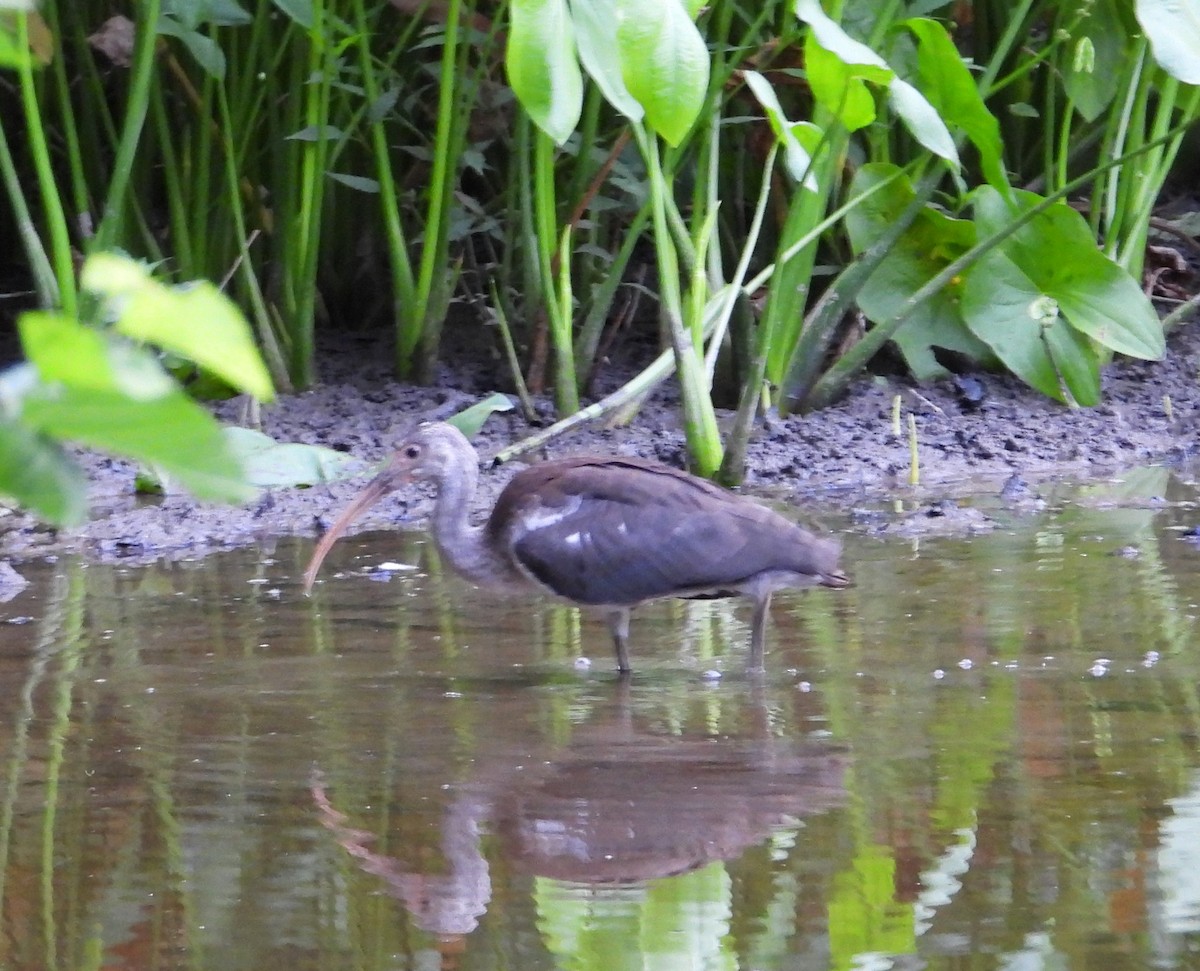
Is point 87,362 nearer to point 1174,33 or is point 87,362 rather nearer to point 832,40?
point 832,40

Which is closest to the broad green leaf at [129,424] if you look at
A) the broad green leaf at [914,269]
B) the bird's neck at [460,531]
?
the bird's neck at [460,531]

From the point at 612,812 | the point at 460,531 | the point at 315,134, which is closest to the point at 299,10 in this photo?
the point at 315,134

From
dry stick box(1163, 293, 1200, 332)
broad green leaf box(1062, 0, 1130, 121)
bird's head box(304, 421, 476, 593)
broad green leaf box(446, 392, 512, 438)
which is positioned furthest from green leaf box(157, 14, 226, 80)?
dry stick box(1163, 293, 1200, 332)

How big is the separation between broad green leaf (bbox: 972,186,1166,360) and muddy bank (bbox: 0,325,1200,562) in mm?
480

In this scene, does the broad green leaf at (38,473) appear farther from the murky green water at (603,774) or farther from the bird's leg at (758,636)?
the bird's leg at (758,636)

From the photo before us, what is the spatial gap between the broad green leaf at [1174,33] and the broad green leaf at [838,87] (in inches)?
33.9

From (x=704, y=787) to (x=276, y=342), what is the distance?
422 cm

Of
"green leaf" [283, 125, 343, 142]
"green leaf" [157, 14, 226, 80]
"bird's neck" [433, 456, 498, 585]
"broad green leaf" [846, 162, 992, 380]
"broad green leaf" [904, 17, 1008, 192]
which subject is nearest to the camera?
"bird's neck" [433, 456, 498, 585]

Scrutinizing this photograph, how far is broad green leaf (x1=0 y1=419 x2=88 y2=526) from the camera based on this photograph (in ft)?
1.94

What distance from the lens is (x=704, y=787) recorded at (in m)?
3.25

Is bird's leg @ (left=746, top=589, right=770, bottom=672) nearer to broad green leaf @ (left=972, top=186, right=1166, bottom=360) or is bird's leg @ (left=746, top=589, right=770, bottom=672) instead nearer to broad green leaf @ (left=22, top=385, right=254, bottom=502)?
broad green leaf @ (left=972, top=186, right=1166, bottom=360)

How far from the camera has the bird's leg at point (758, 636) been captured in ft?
13.8

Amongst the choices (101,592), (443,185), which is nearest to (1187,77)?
(443,185)

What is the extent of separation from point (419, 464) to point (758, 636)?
1154mm
